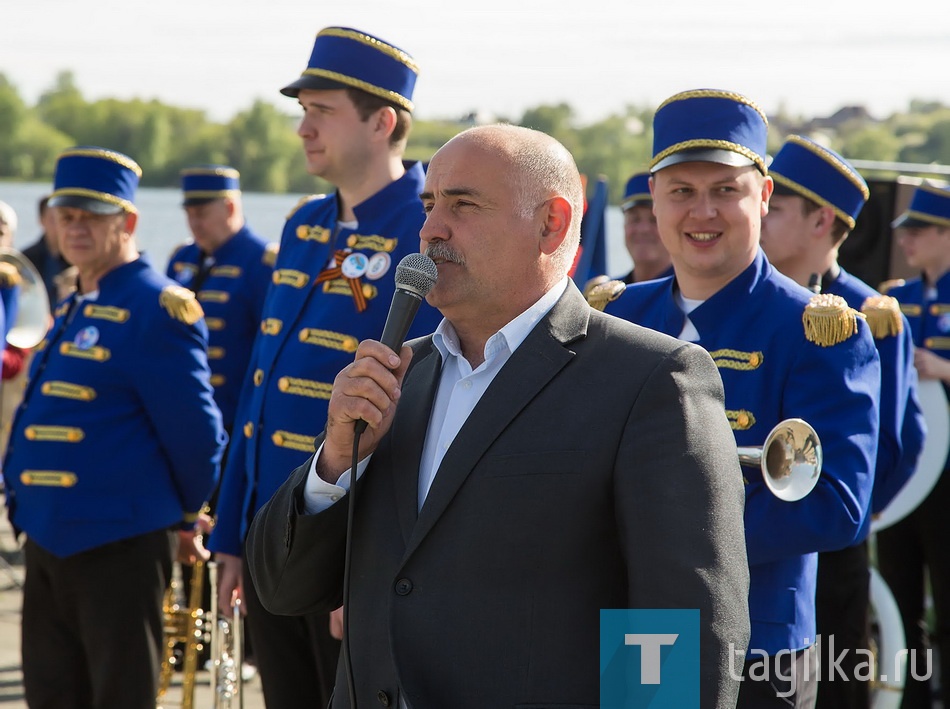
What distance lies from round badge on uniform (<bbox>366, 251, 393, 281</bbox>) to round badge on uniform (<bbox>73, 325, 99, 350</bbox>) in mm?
1482

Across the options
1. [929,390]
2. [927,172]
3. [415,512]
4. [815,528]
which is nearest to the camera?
[415,512]

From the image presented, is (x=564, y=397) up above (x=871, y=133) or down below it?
below

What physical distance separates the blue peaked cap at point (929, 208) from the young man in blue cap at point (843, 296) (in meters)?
2.52

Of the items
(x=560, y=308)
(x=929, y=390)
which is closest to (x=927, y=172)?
(x=929, y=390)

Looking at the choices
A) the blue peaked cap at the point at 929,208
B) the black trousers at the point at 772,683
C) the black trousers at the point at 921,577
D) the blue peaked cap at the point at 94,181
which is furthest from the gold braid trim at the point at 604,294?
the blue peaked cap at the point at 929,208

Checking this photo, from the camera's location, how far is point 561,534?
2.17 metres

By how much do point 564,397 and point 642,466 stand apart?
20 cm

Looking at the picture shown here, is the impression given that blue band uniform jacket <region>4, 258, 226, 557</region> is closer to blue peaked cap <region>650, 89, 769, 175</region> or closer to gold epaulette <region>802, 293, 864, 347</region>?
blue peaked cap <region>650, 89, 769, 175</region>

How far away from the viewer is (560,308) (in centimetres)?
241

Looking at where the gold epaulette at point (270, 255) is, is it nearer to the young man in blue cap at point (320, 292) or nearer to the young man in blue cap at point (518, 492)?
the young man in blue cap at point (320, 292)

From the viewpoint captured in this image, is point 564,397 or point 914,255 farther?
point 914,255

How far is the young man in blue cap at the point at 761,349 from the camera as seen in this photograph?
3035 mm

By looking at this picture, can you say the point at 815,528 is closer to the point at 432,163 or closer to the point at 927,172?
the point at 432,163

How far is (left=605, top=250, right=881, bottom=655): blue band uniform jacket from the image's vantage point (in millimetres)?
2980
